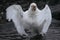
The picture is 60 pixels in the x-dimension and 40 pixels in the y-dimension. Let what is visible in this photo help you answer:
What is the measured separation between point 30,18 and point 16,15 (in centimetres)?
50

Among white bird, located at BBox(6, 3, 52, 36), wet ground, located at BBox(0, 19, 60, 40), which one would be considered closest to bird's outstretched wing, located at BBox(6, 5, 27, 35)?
white bird, located at BBox(6, 3, 52, 36)

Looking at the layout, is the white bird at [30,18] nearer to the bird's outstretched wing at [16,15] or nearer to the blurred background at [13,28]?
the bird's outstretched wing at [16,15]

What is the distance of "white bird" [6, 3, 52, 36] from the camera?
9734mm

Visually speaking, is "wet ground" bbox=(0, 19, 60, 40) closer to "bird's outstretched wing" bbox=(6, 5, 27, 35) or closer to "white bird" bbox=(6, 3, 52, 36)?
"white bird" bbox=(6, 3, 52, 36)

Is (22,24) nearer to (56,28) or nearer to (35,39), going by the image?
(35,39)

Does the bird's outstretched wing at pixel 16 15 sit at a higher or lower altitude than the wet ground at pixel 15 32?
higher

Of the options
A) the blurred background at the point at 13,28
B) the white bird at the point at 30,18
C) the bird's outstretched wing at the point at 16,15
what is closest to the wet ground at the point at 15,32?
the blurred background at the point at 13,28

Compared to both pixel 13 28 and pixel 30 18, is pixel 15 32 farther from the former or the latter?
pixel 30 18

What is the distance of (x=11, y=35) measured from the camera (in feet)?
37.6

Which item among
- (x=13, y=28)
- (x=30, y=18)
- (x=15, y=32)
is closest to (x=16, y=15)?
(x=30, y=18)

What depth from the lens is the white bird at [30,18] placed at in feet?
31.9

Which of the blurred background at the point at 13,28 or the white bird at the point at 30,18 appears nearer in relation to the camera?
the white bird at the point at 30,18

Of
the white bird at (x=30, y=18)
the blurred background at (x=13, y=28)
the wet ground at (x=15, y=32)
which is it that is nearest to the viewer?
the white bird at (x=30, y=18)

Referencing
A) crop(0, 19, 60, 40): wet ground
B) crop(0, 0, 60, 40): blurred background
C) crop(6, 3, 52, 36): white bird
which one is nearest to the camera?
crop(6, 3, 52, 36): white bird
